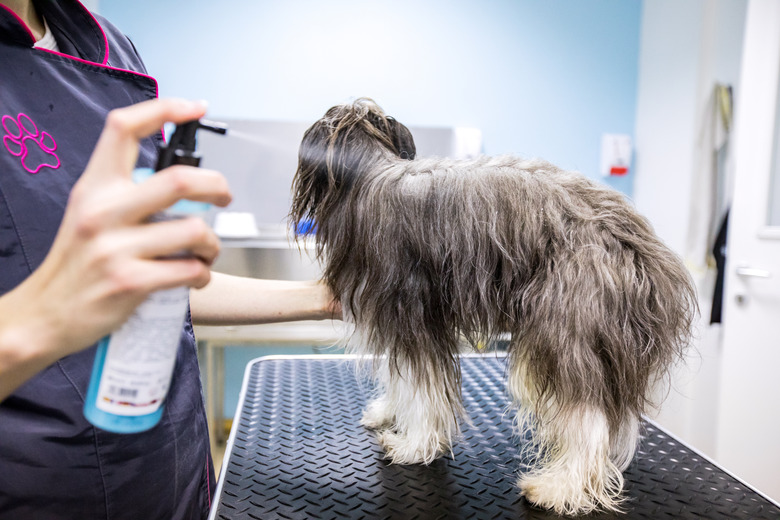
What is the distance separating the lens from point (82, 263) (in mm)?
405

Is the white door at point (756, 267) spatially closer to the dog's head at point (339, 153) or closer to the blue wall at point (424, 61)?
the blue wall at point (424, 61)

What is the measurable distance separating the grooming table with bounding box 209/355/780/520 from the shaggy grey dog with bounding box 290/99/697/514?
0.06 meters

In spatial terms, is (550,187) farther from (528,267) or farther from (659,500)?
(659,500)

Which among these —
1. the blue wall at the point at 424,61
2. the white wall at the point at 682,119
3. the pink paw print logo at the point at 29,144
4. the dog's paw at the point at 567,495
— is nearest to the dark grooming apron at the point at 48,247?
the pink paw print logo at the point at 29,144

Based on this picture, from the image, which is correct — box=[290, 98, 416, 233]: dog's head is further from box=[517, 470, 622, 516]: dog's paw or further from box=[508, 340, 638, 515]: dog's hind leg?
box=[517, 470, 622, 516]: dog's paw

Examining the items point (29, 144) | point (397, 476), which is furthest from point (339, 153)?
point (397, 476)

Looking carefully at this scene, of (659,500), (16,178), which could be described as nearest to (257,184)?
(16,178)

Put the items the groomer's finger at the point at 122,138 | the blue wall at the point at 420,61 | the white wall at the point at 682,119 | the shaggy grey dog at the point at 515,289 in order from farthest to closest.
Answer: the blue wall at the point at 420,61
the white wall at the point at 682,119
the shaggy grey dog at the point at 515,289
the groomer's finger at the point at 122,138

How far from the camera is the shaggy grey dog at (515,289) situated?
0.97m

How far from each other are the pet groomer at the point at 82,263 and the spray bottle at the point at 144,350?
28 mm

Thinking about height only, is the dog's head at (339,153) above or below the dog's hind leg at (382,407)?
above

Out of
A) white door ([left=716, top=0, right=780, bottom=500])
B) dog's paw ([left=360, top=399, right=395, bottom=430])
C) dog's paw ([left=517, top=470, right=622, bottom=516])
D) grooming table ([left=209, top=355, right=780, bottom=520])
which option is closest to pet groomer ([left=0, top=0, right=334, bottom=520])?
grooming table ([left=209, top=355, right=780, bottom=520])

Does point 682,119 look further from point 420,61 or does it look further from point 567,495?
point 567,495

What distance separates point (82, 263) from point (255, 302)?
Result: 2.67ft
